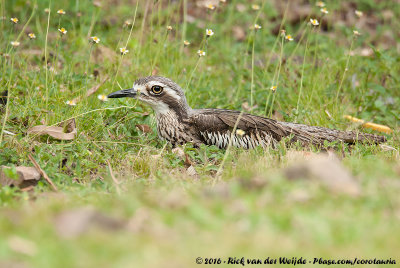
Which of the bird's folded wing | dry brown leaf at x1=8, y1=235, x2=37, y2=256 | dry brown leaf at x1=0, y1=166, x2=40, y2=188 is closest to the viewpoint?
dry brown leaf at x1=8, y1=235, x2=37, y2=256

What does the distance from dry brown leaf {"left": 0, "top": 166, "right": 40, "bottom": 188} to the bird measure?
4.38 feet

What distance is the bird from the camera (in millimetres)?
5668

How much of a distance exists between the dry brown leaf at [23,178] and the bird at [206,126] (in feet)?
4.38

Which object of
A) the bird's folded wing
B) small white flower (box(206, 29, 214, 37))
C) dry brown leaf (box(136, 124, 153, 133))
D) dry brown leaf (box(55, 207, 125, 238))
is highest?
dry brown leaf (box(55, 207, 125, 238))

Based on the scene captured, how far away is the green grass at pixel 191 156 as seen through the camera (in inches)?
116

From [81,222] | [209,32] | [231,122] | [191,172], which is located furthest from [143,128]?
[81,222]

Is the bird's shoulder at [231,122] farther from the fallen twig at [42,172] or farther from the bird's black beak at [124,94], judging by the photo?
the fallen twig at [42,172]

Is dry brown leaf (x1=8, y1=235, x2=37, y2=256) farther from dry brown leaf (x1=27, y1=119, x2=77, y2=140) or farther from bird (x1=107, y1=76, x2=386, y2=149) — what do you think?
bird (x1=107, y1=76, x2=386, y2=149)

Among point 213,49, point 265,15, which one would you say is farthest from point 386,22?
point 213,49

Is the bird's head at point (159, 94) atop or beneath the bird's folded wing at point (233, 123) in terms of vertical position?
atop

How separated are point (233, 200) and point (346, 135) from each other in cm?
283

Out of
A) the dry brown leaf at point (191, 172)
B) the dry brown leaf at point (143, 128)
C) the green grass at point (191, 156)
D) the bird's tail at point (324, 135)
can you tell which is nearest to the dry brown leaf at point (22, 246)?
the green grass at point (191, 156)

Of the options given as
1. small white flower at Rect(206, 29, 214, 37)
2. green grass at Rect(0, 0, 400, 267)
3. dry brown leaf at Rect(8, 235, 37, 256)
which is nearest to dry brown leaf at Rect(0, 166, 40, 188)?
green grass at Rect(0, 0, 400, 267)

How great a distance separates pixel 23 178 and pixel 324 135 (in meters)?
2.89
